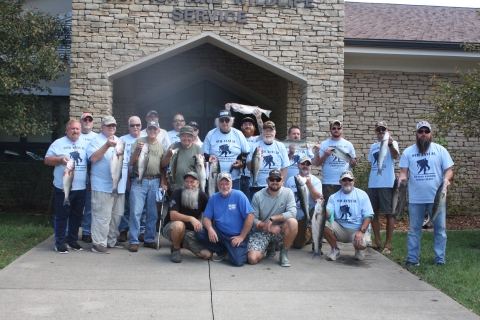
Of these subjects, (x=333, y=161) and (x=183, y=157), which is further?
(x=333, y=161)

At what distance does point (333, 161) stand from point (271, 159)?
1081mm

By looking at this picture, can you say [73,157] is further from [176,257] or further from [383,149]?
[383,149]

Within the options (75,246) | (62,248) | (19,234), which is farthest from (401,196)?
(19,234)

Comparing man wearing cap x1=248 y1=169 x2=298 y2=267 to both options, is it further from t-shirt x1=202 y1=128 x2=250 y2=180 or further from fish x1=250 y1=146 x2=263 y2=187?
t-shirt x1=202 y1=128 x2=250 y2=180

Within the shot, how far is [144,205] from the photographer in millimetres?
8461

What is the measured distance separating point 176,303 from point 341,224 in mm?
3076

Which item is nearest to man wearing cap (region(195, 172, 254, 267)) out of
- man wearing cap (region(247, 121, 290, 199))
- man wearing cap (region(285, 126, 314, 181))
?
man wearing cap (region(247, 121, 290, 199))

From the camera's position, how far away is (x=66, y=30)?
12695 mm

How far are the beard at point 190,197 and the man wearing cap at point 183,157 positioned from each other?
453 millimetres

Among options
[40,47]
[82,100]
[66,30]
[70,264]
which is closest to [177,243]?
[70,264]

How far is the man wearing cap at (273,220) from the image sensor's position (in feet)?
24.2

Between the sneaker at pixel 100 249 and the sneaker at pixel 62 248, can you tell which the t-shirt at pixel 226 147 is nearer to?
the sneaker at pixel 100 249

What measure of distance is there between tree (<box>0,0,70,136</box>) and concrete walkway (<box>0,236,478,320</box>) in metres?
3.85

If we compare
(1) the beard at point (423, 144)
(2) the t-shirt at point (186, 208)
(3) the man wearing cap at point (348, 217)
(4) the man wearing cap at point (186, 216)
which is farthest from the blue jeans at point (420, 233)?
(2) the t-shirt at point (186, 208)
